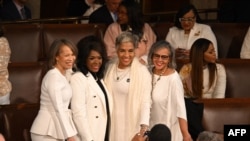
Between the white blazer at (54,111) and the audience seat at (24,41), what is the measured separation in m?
1.95

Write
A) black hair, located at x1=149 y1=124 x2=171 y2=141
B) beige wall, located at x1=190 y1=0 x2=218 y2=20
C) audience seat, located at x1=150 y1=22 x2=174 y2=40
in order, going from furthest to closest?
beige wall, located at x1=190 y1=0 x2=218 y2=20 → audience seat, located at x1=150 y1=22 x2=174 y2=40 → black hair, located at x1=149 y1=124 x2=171 y2=141

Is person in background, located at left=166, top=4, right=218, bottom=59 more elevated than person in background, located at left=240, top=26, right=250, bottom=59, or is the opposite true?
person in background, located at left=166, top=4, right=218, bottom=59

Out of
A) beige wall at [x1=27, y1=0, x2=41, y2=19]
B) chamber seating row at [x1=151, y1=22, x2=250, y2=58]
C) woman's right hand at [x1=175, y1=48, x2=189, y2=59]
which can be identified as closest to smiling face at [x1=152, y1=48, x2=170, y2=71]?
woman's right hand at [x1=175, y1=48, x2=189, y2=59]

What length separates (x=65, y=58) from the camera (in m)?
5.71

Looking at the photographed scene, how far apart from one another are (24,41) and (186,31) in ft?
4.80

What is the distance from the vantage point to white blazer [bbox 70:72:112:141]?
5852 mm

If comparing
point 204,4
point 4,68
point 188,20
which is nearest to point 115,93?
point 4,68

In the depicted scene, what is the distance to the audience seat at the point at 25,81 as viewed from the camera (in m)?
6.62

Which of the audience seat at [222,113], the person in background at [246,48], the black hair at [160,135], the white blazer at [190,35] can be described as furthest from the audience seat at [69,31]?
the black hair at [160,135]

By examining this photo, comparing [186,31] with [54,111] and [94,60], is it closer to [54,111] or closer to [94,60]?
[94,60]

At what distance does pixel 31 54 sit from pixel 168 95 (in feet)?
6.83

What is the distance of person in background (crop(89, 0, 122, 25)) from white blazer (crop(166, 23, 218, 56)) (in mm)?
597

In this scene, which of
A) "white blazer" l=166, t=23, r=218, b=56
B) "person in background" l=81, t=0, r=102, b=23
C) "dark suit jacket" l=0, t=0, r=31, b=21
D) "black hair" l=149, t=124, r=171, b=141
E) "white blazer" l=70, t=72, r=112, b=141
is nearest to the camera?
"black hair" l=149, t=124, r=171, b=141

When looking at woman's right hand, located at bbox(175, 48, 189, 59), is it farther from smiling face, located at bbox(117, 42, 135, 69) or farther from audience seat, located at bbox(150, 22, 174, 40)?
smiling face, located at bbox(117, 42, 135, 69)
